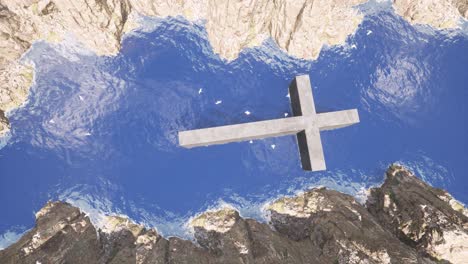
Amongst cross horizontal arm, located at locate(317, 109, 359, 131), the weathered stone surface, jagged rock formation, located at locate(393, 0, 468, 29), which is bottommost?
the weathered stone surface

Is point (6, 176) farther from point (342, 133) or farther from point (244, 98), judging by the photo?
point (342, 133)

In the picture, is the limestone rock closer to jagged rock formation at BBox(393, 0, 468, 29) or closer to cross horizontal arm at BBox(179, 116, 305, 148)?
cross horizontal arm at BBox(179, 116, 305, 148)

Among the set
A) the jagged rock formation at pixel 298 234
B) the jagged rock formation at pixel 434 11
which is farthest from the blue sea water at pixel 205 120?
the jagged rock formation at pixel 298 234

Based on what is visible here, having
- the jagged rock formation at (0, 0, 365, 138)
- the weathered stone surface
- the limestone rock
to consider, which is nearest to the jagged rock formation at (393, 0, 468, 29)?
the jagged rock formation at (0, 0, 365, 138)

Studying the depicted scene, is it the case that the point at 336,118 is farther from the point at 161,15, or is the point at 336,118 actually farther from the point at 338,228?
the point at 161,15

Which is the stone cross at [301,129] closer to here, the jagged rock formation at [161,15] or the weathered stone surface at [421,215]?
the jagged rock formation at [161,15]

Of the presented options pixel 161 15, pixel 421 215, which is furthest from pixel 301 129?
pixel 161 15
